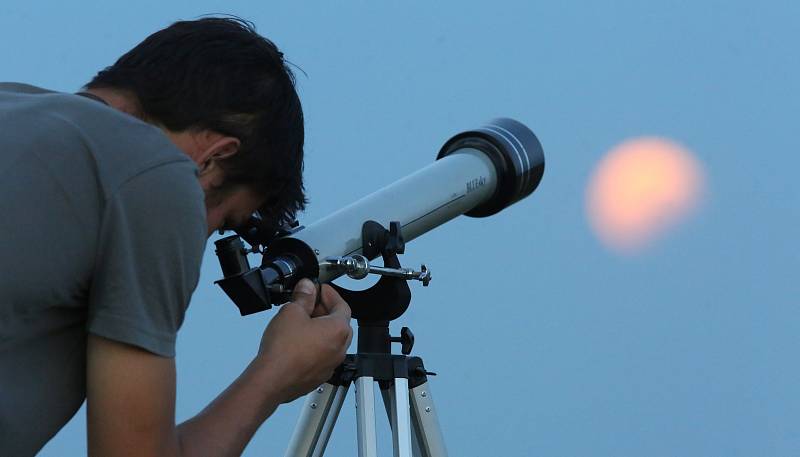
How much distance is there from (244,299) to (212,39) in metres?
0.43

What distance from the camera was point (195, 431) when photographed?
3.51ft

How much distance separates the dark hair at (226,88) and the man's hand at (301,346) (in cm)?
16

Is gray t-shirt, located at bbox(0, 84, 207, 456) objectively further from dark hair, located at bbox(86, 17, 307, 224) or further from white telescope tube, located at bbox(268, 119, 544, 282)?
white telescope tube, located at bbox(268, 119, 544, 282)

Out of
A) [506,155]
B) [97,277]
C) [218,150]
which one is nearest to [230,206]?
[218,150]

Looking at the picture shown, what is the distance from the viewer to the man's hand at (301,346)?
3.89ft

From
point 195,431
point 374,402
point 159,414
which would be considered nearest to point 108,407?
point 159,414

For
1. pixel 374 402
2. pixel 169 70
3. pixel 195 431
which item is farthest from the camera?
pixel 374 402

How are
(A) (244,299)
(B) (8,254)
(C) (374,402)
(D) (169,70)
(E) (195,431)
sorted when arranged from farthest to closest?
(C) (374,402)
(A) (244,299)
(D) (169,70)
(E) (195,431)
(B) (8,254)

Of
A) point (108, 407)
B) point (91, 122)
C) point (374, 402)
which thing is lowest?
point (108, 407)

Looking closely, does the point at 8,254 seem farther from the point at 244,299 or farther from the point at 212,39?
the point at 244,299

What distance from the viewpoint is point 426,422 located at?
184 cm

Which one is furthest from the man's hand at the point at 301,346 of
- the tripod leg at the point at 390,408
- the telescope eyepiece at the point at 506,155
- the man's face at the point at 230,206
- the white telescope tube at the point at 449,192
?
the telescope eyepiece at the point at 506,155

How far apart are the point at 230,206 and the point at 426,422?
0.73m

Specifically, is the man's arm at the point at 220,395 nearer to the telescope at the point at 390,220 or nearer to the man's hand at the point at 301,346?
the man's hand at the point at 301,346
